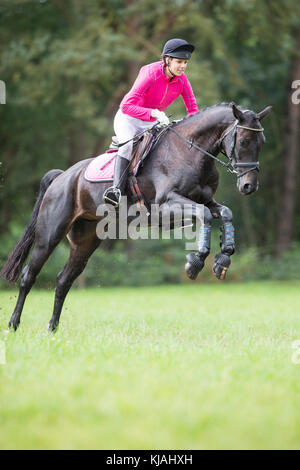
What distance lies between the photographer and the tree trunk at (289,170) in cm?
1945

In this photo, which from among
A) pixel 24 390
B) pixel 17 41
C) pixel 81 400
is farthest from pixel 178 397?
pixel 17 41

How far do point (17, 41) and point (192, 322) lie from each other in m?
12.2

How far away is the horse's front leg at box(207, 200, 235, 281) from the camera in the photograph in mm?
5578

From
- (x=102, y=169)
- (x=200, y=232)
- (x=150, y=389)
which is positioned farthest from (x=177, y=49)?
(x=150, y=389)

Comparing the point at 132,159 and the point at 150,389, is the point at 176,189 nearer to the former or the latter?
the point at 132,159

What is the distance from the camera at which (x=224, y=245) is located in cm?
570

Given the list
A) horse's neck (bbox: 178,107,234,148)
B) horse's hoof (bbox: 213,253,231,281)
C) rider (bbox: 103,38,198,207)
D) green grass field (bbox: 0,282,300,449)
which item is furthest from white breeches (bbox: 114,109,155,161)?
green grass field (bbox: 0,282,300,449)

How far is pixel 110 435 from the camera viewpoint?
9.74ft

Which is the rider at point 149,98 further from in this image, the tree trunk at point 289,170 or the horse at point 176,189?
the tree trunk at point 289,170

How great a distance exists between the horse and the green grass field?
846 millimetres

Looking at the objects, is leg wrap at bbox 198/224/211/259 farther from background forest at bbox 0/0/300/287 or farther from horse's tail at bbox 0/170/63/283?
background forest at bbox 0/0/300/287

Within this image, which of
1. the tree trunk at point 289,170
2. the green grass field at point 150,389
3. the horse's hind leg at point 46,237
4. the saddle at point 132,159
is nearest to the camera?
the green grass field at point 150,389

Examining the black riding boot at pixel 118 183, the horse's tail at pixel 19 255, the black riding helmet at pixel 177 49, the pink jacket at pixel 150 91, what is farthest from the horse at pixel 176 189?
the black riding helmet at pixel 177 49

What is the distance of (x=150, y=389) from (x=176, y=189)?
2665 millimetres
